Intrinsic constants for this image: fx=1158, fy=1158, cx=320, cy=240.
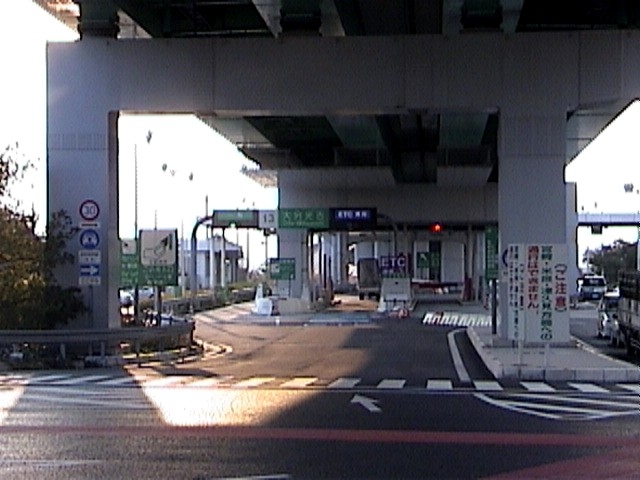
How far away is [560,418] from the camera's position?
16.0 metres

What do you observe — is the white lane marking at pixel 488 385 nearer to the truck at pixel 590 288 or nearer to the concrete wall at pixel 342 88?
the concrete wall at pixel 342 88

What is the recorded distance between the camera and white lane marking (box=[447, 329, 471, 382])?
23.9 metres

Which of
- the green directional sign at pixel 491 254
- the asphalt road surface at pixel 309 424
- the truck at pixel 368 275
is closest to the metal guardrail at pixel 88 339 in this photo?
the asphalt road surface at pixel 309 424

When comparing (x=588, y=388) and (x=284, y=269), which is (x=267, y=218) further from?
(x=588, y=388)

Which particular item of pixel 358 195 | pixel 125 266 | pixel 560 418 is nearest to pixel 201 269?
pixel 358 195

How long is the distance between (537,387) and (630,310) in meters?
11.3

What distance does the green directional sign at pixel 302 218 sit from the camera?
5881 centimetres

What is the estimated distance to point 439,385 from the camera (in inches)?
859

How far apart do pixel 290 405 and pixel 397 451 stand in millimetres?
5025

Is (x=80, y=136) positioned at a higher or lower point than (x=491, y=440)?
higher

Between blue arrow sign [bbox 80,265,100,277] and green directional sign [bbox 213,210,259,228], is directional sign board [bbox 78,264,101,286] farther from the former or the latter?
green directional sign [bbox 213,210,259,228]

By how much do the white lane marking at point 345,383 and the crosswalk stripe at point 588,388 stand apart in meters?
4.11

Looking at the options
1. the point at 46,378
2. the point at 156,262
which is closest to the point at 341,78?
the point at 156,262

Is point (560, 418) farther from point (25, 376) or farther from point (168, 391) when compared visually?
point (25, 376)
